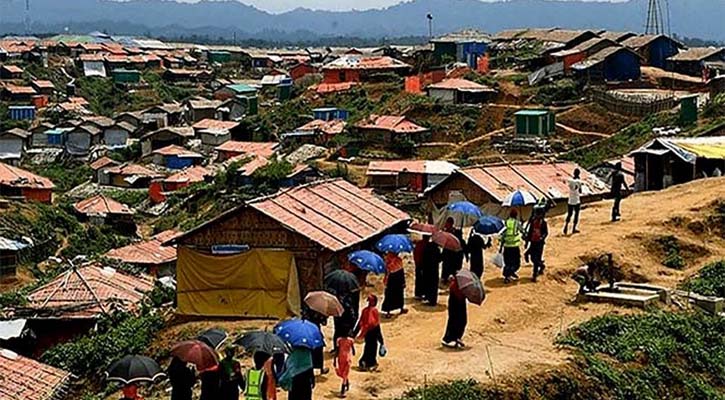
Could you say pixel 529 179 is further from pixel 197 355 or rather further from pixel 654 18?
pixel 654 18

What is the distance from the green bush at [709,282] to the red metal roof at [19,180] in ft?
123

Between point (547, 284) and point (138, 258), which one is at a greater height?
point (547, 284)

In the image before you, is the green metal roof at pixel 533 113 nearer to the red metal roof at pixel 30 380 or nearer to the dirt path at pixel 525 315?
the dirt path at pixel 525 315

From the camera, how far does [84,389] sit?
674 inches

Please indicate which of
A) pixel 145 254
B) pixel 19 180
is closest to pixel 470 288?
pixel 145 254

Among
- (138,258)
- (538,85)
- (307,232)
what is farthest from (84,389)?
(538,85)

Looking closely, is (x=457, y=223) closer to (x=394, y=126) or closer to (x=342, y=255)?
(x=342, y=255)

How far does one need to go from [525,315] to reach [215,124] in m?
54.3

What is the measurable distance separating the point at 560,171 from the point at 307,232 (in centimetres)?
1243

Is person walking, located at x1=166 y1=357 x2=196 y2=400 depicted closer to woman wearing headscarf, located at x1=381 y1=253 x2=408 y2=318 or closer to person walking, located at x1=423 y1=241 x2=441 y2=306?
woman wearing headscarf, located at x1=381 y1=253 x2=408 y2=318

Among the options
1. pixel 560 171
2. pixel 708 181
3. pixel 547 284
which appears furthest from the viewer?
pixel 560 171

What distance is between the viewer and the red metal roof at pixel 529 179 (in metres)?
26.6

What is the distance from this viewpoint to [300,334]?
12.3 m

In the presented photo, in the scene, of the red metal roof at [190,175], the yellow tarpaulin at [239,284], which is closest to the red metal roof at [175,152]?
the red metal roof at [190,175]
